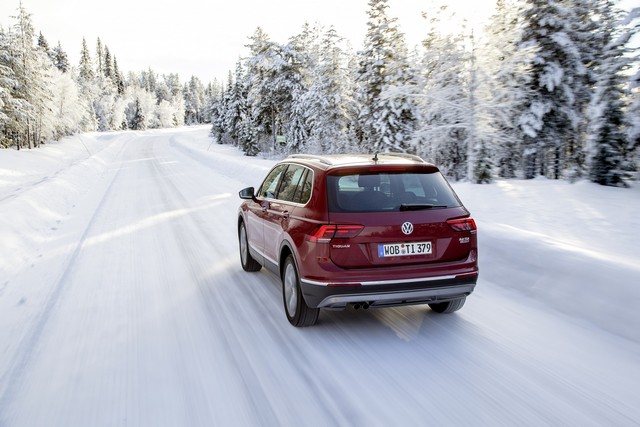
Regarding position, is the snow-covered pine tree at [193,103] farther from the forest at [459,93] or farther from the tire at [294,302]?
the tire at [294,302]

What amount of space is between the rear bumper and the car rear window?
67 cm

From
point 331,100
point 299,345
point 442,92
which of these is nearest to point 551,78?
point 442,92

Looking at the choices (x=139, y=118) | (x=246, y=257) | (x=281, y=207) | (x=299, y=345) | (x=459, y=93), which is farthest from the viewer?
(x=139, y=118)

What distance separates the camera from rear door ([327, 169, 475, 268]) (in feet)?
14.4

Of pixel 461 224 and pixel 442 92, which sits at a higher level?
pixel 442 92

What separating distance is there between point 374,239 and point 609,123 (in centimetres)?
1398

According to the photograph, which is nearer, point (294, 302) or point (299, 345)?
point (299, 345)

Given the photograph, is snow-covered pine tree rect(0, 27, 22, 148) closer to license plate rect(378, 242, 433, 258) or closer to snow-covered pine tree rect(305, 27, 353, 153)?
snow-covered pine tree rect(305, 27, 353, 153)

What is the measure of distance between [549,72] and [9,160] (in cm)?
3389

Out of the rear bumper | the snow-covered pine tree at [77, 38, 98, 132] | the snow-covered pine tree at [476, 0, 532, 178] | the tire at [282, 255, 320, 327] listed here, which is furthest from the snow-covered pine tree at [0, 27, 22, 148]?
the snow-covered pine tree at [77, 38, 98, 132]

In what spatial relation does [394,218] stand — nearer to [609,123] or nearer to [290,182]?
[290,182]

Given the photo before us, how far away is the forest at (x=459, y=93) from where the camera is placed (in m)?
15.1

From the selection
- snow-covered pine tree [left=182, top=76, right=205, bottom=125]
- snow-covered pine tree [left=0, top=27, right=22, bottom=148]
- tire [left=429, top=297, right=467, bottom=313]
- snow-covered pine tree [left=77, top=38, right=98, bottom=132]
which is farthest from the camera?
snow-covered pine tree [left=182, top=76, right=205, bottom=125]

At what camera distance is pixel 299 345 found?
14.9 ft
